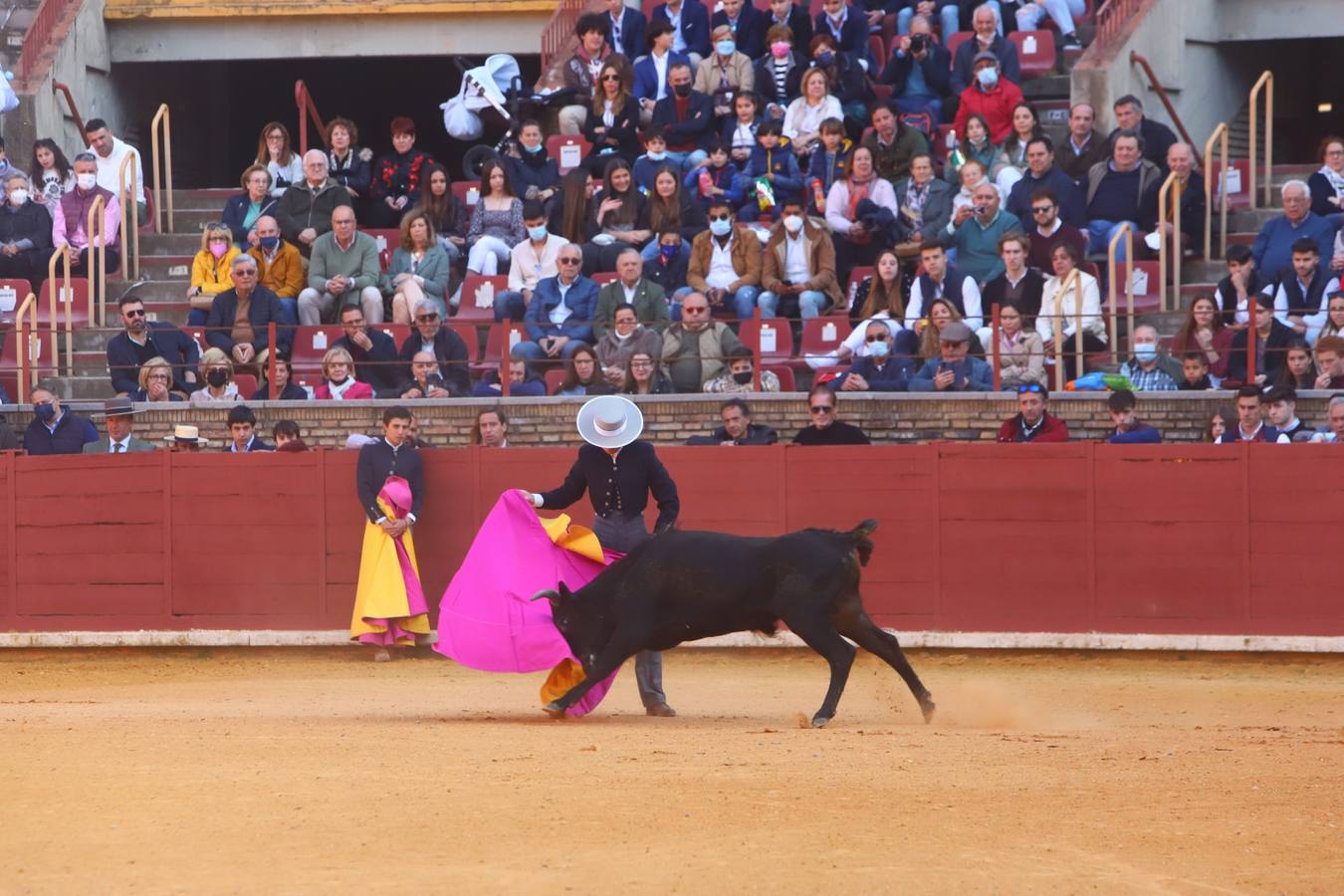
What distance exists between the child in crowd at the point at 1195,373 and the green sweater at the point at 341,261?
20.6ft

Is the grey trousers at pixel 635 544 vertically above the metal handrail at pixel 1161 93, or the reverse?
the metal handrail at pixel 1161 93

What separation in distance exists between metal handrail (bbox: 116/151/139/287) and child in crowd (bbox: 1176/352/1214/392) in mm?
9178

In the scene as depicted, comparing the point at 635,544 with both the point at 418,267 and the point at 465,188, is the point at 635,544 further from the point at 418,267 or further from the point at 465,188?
the point at 465,188

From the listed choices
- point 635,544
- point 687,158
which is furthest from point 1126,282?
point 635,544

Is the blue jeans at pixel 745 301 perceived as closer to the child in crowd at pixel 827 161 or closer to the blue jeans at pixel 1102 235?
the child in crowd at pixel 827 161

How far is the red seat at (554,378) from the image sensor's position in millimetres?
15398

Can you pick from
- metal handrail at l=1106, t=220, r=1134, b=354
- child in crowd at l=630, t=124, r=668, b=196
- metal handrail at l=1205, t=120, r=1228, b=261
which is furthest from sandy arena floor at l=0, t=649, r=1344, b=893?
child in crowd at l=630, t=124, r=668, b=196

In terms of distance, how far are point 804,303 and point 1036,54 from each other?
169 inches

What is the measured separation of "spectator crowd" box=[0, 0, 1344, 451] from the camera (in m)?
14.7

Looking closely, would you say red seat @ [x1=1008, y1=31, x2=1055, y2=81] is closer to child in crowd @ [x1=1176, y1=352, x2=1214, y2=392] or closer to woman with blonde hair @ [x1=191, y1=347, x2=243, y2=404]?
child in crowd @ [x1=1176, y1=352, x2=1214, y2=392]

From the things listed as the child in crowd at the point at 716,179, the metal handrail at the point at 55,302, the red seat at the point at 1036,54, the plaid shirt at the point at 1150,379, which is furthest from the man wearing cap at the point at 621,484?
the red seat at the point at 1036,54

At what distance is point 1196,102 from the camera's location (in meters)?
19.4

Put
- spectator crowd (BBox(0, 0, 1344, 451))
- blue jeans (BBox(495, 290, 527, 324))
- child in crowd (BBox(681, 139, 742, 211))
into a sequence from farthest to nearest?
child in crowd (BBox(681, 139, 742, 211)) → blue jeans (BBox(495, 290, 527, 324)) → spectator crowd (BBox(0, 0, 1344, 451))

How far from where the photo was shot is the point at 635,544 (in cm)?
1059
